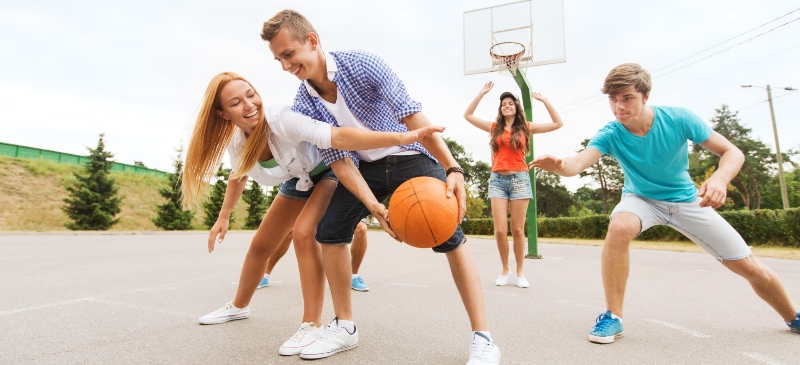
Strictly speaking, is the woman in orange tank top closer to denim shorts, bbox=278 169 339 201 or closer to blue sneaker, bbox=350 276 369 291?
blue sneaker, bbox=350 276 369 291

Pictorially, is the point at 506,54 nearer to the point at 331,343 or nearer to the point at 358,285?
the point at 358,285

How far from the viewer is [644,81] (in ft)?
9.96

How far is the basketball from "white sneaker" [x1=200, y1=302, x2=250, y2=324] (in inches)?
66.5

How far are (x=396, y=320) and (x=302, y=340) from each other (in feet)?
3.29

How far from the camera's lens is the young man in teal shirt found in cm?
302

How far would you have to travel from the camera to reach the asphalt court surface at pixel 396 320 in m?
2.59

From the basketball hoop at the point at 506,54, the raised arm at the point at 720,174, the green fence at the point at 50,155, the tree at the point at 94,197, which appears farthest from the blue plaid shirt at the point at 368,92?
the green fence at the point at 50,155

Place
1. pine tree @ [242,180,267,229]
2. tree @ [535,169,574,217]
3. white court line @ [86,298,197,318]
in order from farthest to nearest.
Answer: tree @ [535,169,574,217], pine tree @ [242,180,267,229], white court line @ [86,298,197,318]

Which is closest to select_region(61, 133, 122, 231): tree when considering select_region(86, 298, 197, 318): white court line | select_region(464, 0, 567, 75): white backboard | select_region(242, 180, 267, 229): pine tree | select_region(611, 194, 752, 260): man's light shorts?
select_region(242, 180, 267, 229): pine tree

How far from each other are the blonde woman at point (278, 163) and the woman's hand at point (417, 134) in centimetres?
14

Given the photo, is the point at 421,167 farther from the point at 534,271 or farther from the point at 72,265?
the point at 72,265

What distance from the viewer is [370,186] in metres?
2.81

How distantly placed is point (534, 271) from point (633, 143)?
12.9ft

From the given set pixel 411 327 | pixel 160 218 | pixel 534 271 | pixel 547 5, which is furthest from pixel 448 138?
pixel 411 327
